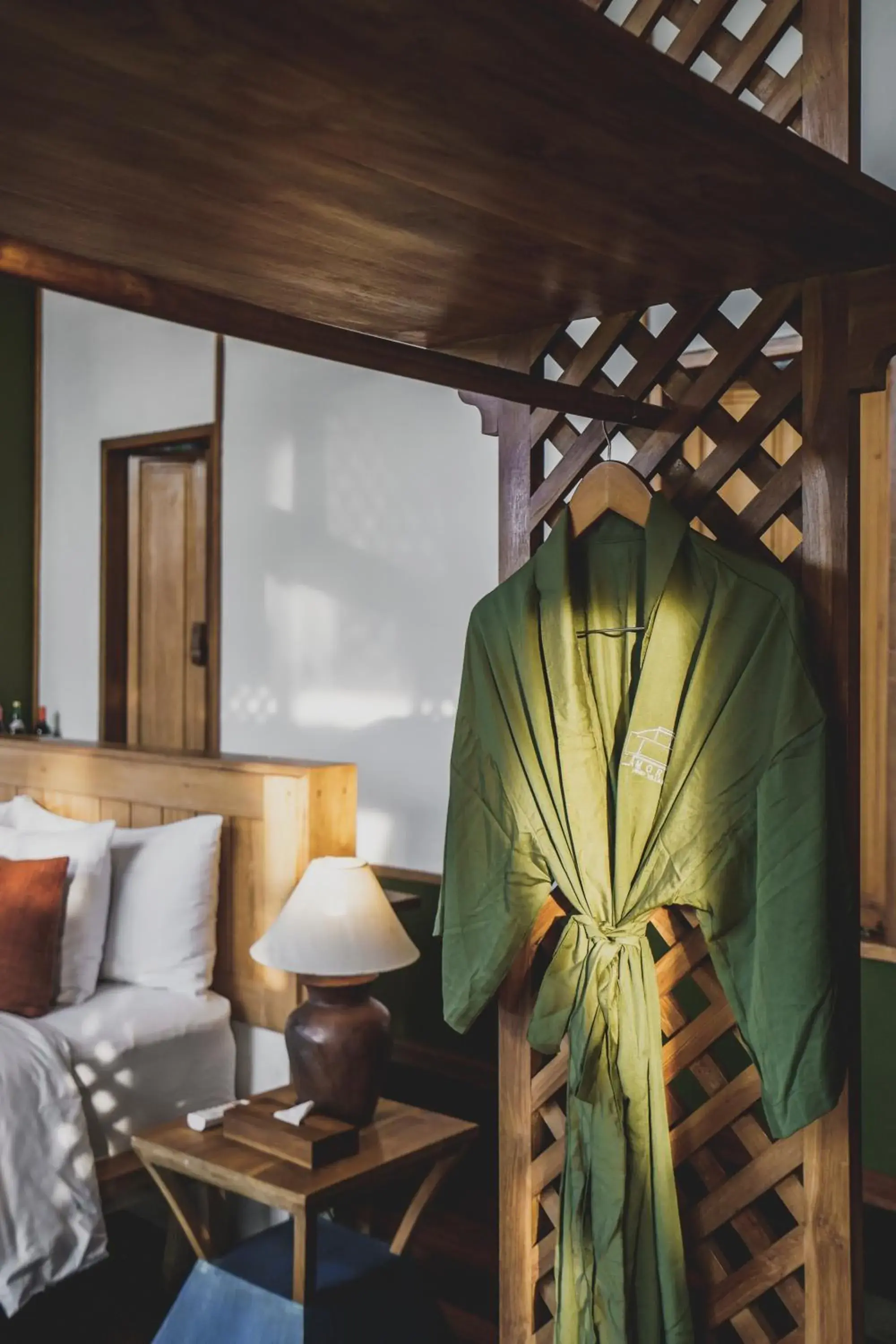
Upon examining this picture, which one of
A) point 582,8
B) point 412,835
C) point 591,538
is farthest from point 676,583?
point 412,835

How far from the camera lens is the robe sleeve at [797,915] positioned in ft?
5.24

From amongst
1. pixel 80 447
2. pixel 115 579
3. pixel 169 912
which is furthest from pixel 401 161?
pixel 80 447

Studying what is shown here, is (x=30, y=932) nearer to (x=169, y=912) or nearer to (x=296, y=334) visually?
(x=169, y=912)

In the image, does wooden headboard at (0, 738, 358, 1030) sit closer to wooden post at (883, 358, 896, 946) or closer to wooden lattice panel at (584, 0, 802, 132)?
wooden post at (883, 358, 896, 946)

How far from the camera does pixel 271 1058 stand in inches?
136

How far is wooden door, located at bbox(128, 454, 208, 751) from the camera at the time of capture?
5.53 m

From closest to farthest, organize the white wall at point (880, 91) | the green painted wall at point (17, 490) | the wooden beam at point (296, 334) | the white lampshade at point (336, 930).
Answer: the wooden beam at point (296, 334) → the white lampshade at point (336, 930) → the white wall at point (880, 91) → the green painted wall at point (17, 490)

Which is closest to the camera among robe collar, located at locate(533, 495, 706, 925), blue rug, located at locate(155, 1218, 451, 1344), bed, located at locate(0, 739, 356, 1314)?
robe collar, located at locate(533, 495, 706, 925)

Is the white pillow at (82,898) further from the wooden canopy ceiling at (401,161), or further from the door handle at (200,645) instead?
the wooden canopy ceiling at (401,161)

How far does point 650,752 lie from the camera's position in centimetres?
174

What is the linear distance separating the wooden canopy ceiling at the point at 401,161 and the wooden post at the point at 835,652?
0.42 feet

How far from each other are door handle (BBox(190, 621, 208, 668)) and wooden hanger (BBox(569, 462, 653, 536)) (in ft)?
12.2

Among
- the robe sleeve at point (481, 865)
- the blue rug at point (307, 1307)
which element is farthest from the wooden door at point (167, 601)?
the robe sleeve at point (481, 865)

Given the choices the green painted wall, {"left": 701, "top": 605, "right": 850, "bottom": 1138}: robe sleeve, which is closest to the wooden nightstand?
{"left": 701, "top": 605, "right": 850, "bottom": 1138}: robe sleeve
